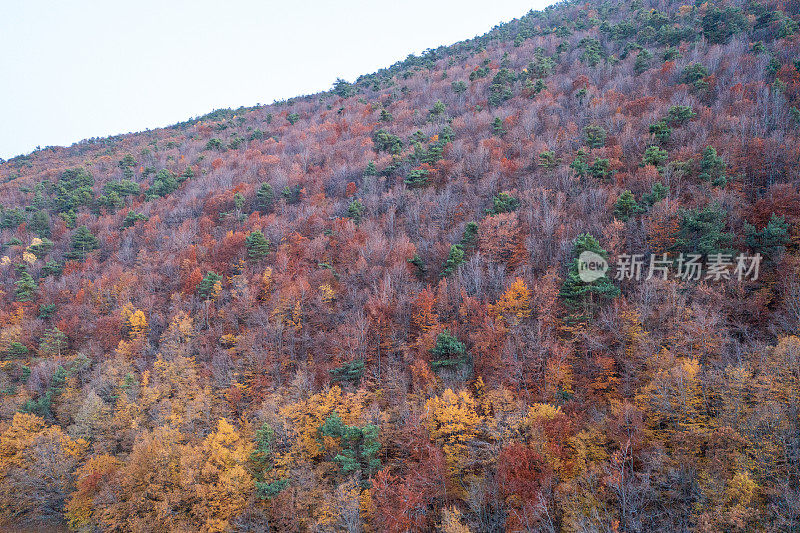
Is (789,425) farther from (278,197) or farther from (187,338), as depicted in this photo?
(278,197)

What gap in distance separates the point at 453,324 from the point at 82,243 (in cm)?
6126

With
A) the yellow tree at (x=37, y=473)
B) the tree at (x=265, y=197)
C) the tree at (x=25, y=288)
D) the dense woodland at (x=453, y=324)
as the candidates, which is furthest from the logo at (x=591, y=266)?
the tree at (x=25, y=288)

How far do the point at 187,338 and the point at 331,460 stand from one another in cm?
2532

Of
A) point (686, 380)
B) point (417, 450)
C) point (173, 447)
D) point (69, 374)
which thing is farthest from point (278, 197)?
point (686, 380)

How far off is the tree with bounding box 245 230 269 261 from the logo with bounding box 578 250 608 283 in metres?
37.9

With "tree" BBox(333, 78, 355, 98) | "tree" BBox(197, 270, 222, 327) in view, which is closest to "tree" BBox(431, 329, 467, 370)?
"tree" BBox(197, 270, 222, 327)

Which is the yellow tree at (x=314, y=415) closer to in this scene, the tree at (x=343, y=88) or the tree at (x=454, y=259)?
the tree at (x=454, y=259)

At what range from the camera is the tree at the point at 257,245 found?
5150 cm

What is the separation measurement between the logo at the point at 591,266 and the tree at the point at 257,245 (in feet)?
124

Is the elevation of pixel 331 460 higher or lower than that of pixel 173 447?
lower

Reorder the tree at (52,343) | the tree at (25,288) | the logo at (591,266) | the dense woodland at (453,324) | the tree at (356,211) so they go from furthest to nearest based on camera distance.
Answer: the tree at (356,211)
the tree at (25,288)
the tree at (52,343)
the logo at (591,266)
the dense woodland at (453,324)

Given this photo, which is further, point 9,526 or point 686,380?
point 9,526

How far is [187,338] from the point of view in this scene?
45250mm

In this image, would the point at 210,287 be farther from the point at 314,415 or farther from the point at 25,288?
the point at 25,288
